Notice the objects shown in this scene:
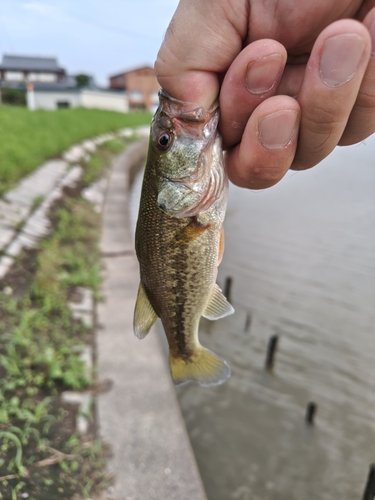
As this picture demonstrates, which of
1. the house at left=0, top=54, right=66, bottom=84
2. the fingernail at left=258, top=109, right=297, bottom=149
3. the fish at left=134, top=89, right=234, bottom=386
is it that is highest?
the house at left=0, top=54, right=66, bottom=84

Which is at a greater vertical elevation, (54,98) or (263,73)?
(54,98)

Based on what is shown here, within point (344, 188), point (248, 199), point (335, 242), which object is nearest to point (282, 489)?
point (335, 242)

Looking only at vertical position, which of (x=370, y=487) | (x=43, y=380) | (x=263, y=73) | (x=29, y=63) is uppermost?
(x=29, y=63)

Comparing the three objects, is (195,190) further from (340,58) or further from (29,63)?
(29,63)

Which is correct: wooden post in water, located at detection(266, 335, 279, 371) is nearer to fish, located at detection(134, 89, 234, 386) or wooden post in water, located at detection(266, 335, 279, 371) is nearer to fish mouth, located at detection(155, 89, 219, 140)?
fish, located at detection(134, 89, 234, 386)

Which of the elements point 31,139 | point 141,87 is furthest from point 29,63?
point 31,139

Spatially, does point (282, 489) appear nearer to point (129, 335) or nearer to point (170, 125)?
point (129, 335)

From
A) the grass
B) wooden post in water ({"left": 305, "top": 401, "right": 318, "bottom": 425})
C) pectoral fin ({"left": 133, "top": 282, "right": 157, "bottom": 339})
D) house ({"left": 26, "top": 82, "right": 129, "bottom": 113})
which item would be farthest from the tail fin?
house ({"left": 26, "top": 82, "right": 129, "bottom": 113})
